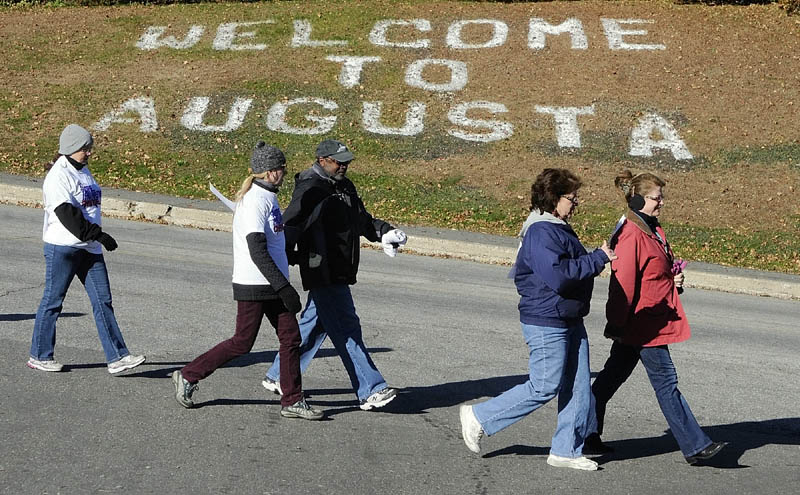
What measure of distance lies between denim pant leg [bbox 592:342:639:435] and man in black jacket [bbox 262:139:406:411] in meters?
1.35

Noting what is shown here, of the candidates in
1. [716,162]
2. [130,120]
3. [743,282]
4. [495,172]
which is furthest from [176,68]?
[743,282]

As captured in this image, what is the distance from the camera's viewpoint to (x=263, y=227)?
21.8 feet

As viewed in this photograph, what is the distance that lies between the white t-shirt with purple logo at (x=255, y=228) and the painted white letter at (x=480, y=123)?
51.3ft

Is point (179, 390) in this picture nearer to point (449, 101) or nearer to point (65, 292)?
point (65, 292)

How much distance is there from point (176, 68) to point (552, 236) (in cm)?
2084

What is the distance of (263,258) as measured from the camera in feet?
21.7

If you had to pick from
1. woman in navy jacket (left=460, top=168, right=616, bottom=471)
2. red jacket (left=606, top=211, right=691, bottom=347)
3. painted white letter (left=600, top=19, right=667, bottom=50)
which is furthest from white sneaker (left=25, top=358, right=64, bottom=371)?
painted white letter (left=600, top=19, right=667, bottom=50)

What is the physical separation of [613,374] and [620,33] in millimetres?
21408

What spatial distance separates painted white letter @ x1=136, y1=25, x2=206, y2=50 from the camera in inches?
1062

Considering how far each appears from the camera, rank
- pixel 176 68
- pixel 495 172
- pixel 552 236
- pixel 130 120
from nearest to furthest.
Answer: pixel 552 236 < pixel 495 172 < pixel 130 120 < pixel 176 68

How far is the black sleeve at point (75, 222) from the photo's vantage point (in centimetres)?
738

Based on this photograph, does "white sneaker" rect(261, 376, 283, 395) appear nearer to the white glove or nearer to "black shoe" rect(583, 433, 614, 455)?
the white glove

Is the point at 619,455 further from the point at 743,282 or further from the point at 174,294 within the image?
the point at 743,282

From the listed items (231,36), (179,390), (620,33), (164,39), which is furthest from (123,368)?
(620,33)
